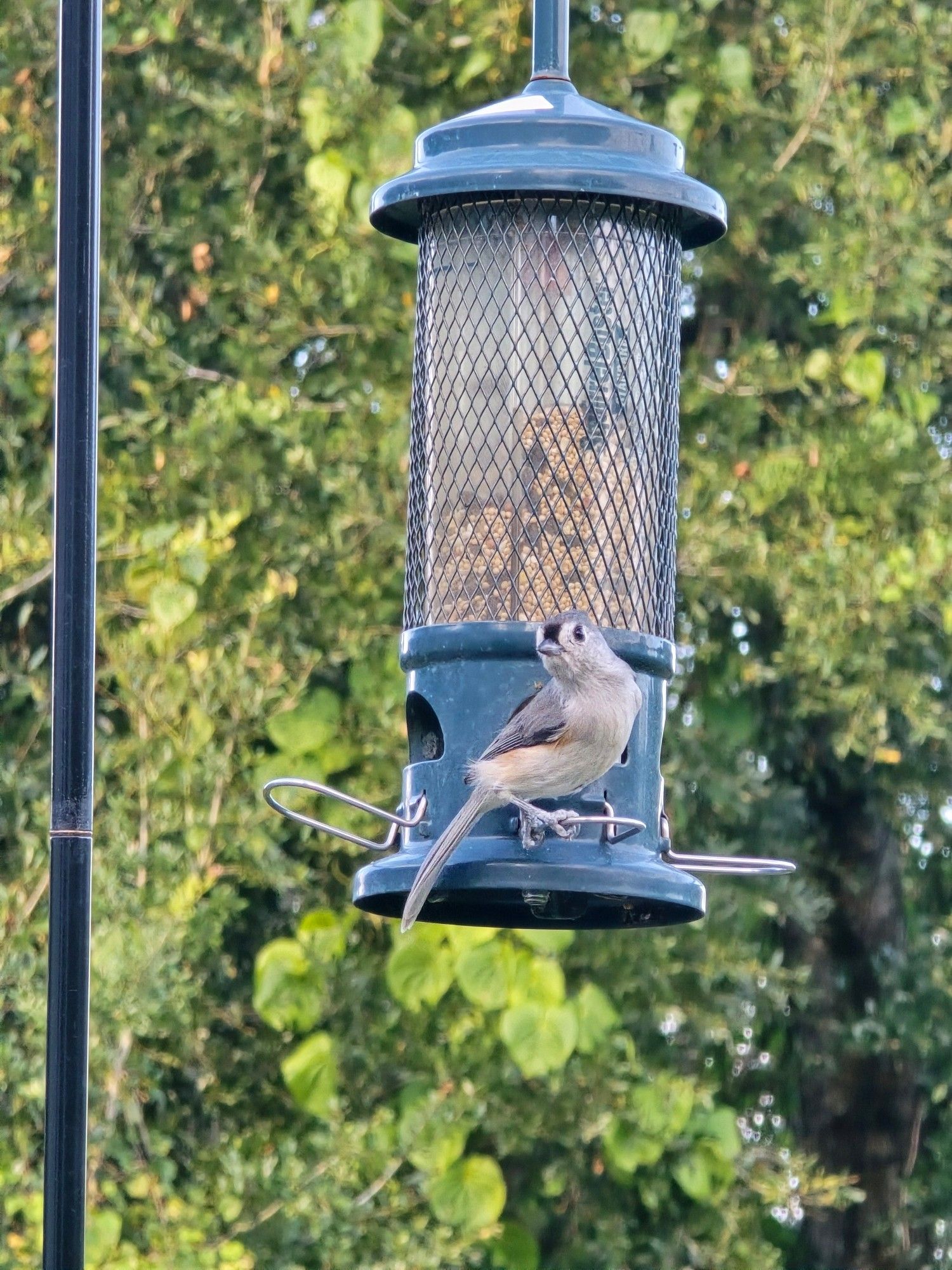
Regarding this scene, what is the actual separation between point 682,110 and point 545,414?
8.78 feet

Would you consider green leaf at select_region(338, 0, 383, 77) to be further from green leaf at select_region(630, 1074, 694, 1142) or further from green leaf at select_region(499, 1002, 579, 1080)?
green leaf at select_region(630, 1074, 694, 1142)

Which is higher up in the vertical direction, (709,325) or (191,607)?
(709,325)

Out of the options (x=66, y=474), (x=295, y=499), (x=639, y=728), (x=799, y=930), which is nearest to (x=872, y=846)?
(x=799, y=930)

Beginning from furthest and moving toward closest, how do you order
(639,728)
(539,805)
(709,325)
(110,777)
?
1. (709,325)
2. (110,777)
3. (639,728)
4. (539,805)

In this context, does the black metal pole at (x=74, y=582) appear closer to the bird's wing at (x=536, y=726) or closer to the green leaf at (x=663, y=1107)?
the bird's wing at (x=536, y=726)

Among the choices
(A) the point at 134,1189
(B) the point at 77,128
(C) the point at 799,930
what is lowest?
(A) the point at 134,1189

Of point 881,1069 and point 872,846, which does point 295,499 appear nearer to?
point 872,846

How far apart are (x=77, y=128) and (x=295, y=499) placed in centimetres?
358

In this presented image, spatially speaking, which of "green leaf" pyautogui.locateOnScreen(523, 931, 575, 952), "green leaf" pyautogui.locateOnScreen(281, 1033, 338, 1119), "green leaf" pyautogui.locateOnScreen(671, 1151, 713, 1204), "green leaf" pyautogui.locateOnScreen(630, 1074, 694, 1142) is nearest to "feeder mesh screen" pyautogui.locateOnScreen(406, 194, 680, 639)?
"green leaf" pyautogui.locateOnScreen(523, 931, 575, 952)

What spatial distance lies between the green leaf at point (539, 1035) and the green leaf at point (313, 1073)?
0.55 meters

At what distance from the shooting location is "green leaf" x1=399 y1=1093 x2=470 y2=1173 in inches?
245

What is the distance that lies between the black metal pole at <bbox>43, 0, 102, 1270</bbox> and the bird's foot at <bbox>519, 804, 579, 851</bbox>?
3.25 feet

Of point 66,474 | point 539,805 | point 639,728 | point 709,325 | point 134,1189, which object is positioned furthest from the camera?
point 709,325

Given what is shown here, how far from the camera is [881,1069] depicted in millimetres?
7633
